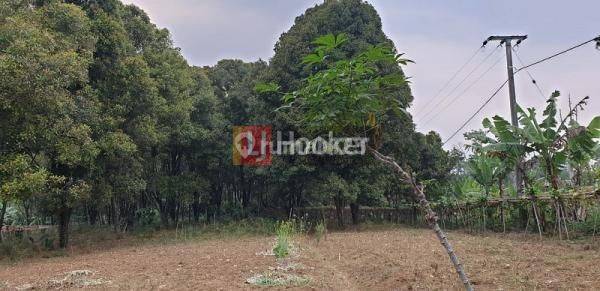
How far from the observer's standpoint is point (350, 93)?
3.61 meters

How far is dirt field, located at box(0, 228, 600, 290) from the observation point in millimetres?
6098

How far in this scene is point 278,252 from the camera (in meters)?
8.15

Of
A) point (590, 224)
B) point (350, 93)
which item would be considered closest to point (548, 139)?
point (590, 224)

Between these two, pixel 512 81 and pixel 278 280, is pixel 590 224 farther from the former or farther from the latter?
pixel 278 280

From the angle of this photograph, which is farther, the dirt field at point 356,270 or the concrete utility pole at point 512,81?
the concrete utility pole at point 512,81

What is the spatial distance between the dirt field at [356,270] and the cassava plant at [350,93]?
266 cm

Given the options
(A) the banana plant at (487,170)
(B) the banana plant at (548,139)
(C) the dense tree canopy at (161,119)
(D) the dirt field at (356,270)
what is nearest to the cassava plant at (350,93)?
(C) the dense tree canopy at (161,119)

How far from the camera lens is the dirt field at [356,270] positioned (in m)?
6.10

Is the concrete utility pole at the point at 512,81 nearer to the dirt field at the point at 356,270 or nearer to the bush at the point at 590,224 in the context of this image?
the bush at the point at 590,224

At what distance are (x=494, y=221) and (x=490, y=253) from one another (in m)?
6.79

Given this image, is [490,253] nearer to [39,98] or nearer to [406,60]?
[406,60]

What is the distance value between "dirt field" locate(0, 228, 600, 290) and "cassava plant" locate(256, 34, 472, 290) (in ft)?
8.74

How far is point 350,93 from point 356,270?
482cm

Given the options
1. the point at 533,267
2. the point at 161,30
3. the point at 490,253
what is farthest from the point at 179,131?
the point at 533,267
